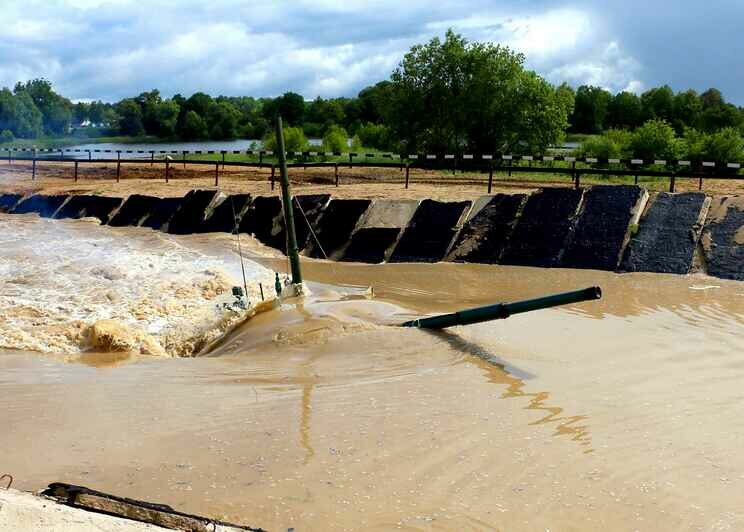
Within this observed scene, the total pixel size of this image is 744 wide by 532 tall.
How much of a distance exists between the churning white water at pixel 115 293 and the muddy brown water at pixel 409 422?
87 centimetres

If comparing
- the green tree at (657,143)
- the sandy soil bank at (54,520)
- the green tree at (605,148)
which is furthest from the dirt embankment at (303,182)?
the sandy soil bank at (54,520)

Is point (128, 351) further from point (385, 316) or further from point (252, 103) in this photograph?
point (252, 103)

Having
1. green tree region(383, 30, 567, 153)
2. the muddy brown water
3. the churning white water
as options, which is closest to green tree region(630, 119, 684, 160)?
green tree region(383, 30, 567, 153)

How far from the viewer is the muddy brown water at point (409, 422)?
18.2 feet

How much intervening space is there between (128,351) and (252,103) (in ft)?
389

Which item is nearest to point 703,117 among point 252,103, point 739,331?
point 739,331

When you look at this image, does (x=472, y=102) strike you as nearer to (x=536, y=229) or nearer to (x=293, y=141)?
(x=293, y=141)

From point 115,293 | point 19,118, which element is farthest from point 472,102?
point 19,118

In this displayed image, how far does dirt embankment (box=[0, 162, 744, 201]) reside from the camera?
2200 cm

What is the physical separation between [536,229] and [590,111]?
67.4m

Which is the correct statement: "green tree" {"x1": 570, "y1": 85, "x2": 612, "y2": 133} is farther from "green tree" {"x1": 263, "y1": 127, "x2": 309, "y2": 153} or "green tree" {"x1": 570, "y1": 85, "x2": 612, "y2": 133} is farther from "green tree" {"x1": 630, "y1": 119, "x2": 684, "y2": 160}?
"green tree" {"x1": 630, "y1": 119, "x2": 684, "y2": 160}

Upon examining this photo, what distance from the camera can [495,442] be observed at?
21.5ft

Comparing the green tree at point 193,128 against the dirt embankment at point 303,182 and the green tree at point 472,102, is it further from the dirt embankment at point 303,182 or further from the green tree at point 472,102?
the green tree at point 472,102

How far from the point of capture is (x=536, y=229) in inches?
647
